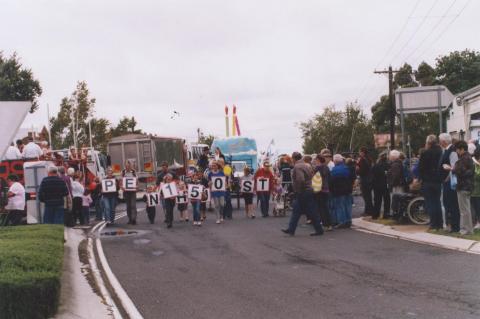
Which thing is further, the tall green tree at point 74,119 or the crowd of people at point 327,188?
the tall green tree at point 74,119

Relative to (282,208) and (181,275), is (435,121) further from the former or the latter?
(181,275)

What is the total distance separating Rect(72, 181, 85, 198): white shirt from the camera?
21.7 m

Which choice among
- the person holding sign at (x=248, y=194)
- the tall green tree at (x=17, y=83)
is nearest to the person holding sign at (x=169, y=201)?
the person holding sign at (x=248, y=194)

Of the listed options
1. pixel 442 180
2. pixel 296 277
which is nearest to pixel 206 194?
pixel 442 180

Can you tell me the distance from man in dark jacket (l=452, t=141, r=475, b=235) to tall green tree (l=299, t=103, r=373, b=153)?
205ft

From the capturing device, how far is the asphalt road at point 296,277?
8.27m

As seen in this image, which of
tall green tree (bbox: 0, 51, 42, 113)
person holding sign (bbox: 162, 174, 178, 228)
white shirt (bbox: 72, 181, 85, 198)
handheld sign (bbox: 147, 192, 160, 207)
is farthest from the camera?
tall green tree (bbox: 0, 51, 42, 113)

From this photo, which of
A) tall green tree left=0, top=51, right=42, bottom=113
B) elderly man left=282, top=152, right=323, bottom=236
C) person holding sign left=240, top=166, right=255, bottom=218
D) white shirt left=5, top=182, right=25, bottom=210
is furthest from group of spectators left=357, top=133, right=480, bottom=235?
tall green tree left=0, top=51, right=42, bottom=113

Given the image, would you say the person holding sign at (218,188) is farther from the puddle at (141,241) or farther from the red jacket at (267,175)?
the puddle at (141,241)

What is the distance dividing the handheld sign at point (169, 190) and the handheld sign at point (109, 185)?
1826 mm

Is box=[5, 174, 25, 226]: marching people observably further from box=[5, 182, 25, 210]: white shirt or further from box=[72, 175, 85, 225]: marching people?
box=[72, 175, 85, 225]: marching people

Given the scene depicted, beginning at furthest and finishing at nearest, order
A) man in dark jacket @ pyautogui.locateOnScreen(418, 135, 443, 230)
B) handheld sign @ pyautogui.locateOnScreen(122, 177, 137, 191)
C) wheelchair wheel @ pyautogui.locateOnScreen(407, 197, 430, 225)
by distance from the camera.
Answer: handheld sign @ pyautogui.locateOnScreen(122, 177, 137, 191) → wheelchair wheel @ pyautogui.locateOnScreen(407, 197, 430, 225) → man in dark jacket @ pyautogui.locateOnScreen(418, 135, 443, 230)

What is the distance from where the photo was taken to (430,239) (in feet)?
46.0

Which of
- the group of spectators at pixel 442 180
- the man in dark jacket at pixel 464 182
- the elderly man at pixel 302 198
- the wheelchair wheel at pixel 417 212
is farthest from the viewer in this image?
the wheelchair wheel at pixel 417 212
